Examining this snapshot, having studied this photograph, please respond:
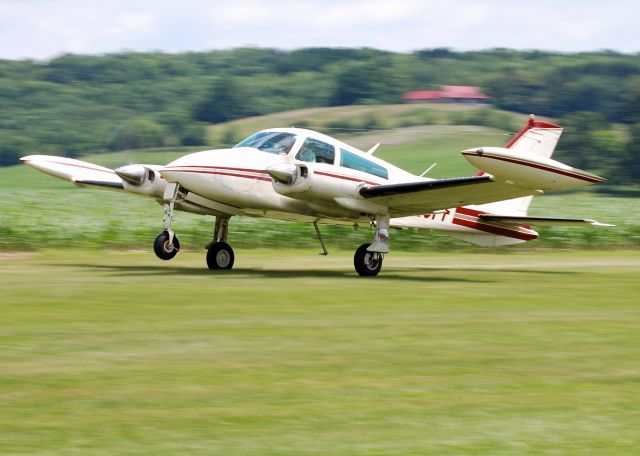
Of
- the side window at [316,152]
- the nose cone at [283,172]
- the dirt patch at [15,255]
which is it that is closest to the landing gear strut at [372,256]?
the side window at [316,152]

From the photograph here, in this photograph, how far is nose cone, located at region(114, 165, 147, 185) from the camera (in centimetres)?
2153

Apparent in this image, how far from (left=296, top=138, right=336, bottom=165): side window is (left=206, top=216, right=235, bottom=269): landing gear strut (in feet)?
8.47

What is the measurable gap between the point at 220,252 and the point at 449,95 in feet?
454

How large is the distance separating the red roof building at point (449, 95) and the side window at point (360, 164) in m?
116

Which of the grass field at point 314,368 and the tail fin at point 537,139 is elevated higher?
the tail fin at point 537,139

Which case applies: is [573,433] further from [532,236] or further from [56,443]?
[532,236]

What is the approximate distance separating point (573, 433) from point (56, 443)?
11.7ft

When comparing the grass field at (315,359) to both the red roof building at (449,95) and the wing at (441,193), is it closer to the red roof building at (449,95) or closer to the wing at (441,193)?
the wing at (441,193)

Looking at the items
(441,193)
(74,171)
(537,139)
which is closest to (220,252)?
(74,171)

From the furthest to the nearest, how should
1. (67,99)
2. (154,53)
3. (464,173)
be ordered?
(154,53) < (67,99) < (464,173)

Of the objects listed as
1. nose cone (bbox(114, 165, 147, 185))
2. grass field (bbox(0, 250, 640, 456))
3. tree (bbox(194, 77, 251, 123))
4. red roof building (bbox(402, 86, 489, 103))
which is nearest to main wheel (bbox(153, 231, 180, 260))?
nose cone (bbox(114, 165, 147, 185))

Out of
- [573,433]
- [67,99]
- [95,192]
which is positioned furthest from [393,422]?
[67,99]

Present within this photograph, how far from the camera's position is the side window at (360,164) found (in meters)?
21.0

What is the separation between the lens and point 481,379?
372 inches
